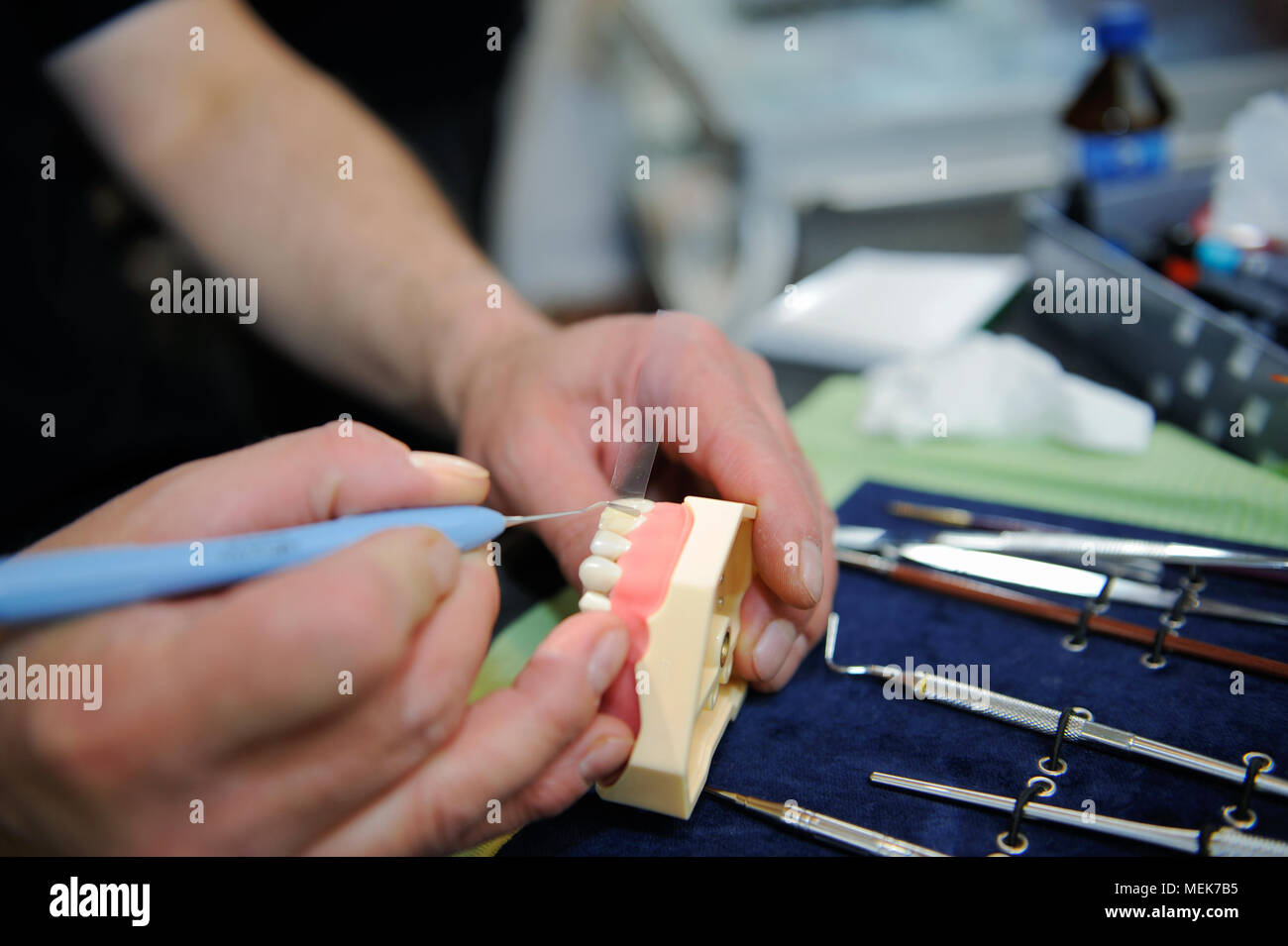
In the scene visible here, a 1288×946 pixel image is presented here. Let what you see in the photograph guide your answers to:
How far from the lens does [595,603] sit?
0.48 m

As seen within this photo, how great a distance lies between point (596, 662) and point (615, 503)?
13 cm

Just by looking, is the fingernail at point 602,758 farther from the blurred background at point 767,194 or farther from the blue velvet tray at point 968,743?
the blurred background at point 767,194

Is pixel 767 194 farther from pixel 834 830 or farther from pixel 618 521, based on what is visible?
pixel 834 830

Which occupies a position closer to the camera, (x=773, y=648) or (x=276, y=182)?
(x=773, y=648)

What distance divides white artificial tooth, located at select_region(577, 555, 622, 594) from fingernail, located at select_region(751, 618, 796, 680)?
4.5 inches

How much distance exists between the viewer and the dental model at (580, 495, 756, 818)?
450 mm

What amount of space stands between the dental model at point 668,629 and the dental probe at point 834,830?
38 mm

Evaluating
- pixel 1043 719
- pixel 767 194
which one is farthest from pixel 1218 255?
pixel 767 194

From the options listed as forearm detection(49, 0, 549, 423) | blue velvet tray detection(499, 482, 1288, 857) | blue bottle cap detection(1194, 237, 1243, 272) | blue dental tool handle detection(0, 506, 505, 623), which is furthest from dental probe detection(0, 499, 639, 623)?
blue bottle cap detection(1194, 237, 1243, 272)

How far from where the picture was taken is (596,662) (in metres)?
0.42

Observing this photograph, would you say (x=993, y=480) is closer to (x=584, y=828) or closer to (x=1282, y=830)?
(x=1282, y=830)

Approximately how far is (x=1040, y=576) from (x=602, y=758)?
383 mm

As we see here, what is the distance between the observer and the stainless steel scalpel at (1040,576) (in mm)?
582

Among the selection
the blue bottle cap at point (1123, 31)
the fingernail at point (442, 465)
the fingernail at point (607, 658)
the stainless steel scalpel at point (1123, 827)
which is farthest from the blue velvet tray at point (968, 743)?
the blue bottle cap at point (1123, 31)
